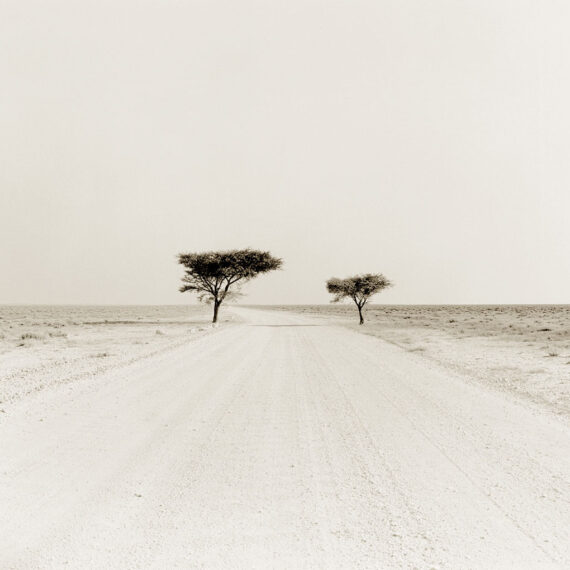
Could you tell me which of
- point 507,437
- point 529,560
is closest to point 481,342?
point 507,437

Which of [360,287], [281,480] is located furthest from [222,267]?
[281,480]

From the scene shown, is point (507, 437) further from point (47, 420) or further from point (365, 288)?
point (365, 288)

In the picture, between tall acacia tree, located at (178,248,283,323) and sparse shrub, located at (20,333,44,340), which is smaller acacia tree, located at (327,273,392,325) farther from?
sparse shrub, located at (20,333,44,340)

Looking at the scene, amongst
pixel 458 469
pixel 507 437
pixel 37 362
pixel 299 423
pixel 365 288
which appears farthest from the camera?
pixel 365 288

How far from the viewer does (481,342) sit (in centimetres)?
2541

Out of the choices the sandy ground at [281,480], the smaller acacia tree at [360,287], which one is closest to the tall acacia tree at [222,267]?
the smaller acacia tree at [360,287]

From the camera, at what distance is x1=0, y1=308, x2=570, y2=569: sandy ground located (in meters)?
3.88

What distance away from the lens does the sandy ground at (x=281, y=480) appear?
3.88m

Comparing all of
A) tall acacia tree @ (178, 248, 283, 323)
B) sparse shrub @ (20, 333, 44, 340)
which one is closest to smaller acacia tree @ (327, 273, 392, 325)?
tall acacia tree @ (178, 248, 283, 323)

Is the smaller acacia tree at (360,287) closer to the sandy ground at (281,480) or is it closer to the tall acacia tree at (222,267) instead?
the tall acacia tree at (222,267)

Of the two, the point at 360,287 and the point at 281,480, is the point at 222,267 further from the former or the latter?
the point at 281,480

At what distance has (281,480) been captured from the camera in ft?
17.6

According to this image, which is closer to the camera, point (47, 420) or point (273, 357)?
point (47, 420)

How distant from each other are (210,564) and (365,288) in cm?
4891
